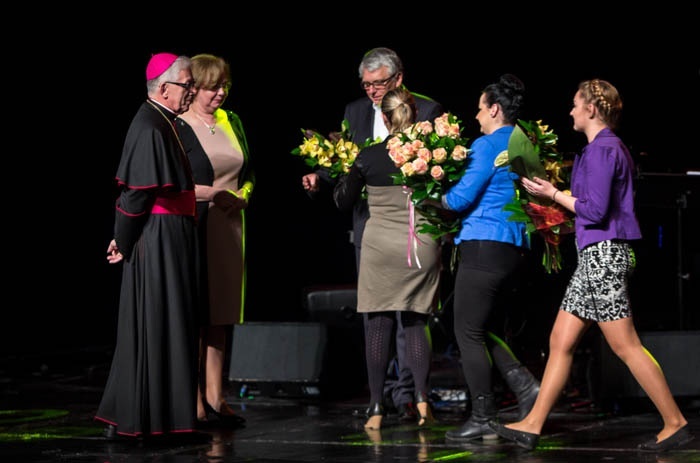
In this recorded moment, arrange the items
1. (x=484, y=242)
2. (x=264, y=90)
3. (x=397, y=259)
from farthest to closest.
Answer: (x=264, y=90)
(x=397, y=259)
(x=484, y=242)

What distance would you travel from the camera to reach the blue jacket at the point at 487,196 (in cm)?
535

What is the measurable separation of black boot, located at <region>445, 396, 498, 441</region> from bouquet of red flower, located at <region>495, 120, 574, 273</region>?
0.83 metres

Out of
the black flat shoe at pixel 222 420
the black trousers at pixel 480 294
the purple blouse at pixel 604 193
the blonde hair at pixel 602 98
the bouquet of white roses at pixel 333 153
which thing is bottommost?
the black flat shoe at pixel 222 420

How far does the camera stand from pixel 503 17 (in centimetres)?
982

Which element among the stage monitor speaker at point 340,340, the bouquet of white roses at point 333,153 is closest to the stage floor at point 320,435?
the stage monitor speaker at point 340,340

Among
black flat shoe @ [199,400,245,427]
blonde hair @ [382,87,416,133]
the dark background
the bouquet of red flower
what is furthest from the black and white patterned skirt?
the dark background

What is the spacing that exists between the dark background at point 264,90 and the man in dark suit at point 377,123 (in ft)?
10.2

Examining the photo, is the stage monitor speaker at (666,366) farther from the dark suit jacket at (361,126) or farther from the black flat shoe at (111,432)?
the black flat shoe at (111,432)

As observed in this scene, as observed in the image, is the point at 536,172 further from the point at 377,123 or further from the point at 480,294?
the point at 377,123

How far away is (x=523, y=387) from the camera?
5574 mm

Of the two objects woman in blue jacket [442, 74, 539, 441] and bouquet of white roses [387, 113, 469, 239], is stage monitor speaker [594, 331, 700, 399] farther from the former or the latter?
bouquet of white roses [387, 113, 469, 239]

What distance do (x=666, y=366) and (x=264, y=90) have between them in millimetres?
5334

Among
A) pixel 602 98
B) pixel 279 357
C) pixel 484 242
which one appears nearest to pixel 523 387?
pixel 484 242

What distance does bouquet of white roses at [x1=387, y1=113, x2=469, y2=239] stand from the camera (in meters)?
5.39
